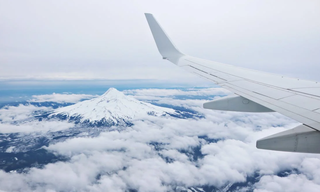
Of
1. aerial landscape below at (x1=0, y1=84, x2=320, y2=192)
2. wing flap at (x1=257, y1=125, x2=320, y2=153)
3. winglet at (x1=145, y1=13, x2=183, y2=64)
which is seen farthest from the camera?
aerial landscape below at (x1=0, y1=84, x2=320, y2=192)

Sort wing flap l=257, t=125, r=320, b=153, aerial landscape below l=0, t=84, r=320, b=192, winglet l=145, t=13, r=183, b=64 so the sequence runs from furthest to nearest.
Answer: aerial landscape below l=0, t=84, r=320, b=192, winglet l=145, t=13, r=183, b=64, wing flap l=257, t=125, r=320, b=153

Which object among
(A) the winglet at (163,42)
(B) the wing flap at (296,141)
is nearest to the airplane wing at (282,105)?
(B) the wing flap at (296,141)

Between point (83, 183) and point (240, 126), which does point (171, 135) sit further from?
point (83, 183)

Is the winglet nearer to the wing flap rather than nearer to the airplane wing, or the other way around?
the airplane wing

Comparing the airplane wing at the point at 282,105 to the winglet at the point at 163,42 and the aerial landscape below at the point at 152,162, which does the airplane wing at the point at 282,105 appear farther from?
the aerial landscape below at the point at 152,162

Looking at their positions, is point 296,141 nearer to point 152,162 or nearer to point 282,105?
point 282,105

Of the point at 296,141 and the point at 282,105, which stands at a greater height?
the point at 282,105

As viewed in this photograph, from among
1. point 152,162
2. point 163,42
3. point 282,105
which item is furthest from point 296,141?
point 152,162

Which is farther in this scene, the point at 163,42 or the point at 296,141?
the point at 163,42

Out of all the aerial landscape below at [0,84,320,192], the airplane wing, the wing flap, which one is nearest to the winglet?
the airplane wing
